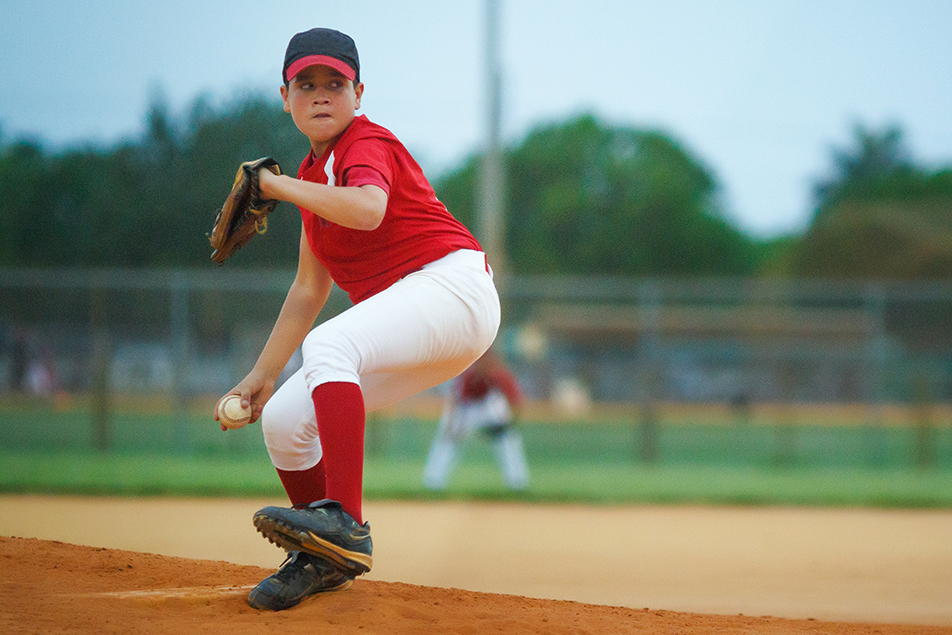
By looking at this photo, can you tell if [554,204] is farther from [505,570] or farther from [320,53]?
[320,53]

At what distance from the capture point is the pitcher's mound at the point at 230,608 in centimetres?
233

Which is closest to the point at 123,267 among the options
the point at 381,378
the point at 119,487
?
the point at 119,487

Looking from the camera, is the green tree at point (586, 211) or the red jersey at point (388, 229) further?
the green tree at point (586, 211)

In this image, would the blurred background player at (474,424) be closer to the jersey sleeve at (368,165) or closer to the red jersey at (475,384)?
the red jersey at (475,384)

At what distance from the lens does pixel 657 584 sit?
14.5 feet

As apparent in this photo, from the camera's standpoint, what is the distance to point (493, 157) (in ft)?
36.8

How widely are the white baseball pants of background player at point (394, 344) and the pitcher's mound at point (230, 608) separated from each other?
A: 0.46 metres

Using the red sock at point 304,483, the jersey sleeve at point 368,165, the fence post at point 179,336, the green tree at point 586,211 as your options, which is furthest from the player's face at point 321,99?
the green tree at point 586,211

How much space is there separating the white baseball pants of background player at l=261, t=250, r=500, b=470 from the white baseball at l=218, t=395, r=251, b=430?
0.32 feet

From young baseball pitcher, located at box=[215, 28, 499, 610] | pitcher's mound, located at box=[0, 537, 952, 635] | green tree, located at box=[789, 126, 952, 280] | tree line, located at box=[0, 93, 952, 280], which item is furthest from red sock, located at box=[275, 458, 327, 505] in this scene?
green tree, located at box=[789, 126, 952, 280]

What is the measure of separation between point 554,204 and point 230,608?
17.9m

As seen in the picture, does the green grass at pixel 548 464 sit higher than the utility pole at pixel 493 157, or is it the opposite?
the utility pole at pixel 493 157

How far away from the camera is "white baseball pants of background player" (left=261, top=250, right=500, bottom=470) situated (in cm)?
241

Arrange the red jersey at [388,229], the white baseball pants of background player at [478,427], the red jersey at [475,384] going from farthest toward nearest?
the red jersey at [475,384], the white baseball pants of background player at [478,427], the red jersey at [388,229]
